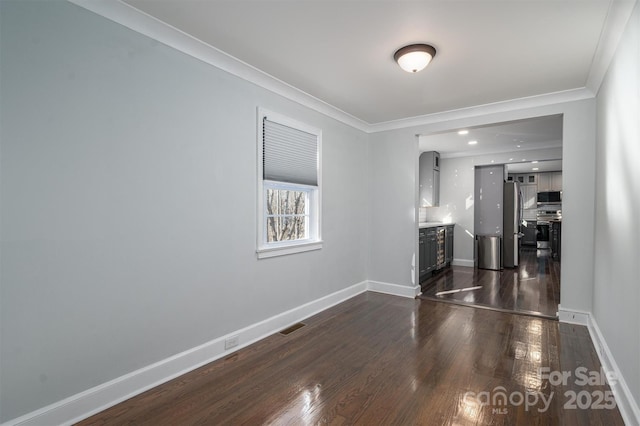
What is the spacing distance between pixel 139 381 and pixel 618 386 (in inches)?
134

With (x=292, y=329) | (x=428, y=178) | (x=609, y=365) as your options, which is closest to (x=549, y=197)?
(x=428, y=178)

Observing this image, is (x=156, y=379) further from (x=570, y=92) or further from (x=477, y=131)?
(x=477, y=131)

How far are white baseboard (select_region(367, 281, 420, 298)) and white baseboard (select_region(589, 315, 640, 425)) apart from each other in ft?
6.94

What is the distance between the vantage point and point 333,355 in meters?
2.89

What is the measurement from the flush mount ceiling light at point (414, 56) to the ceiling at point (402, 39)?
0.19 ft

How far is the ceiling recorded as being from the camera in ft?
7.08

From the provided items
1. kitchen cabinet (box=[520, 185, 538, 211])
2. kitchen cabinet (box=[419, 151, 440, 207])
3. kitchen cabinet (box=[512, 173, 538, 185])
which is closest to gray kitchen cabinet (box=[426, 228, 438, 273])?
kitchen cabinet (box=[419, 151, 440, 207])

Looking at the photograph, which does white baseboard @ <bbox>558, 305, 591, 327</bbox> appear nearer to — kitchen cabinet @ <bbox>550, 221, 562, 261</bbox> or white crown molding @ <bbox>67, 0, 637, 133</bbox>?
white crown molding @ <bbox>67, 0, 637, 133</bbox>

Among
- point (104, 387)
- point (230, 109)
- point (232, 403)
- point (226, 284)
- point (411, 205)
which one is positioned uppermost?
point (230, 109)

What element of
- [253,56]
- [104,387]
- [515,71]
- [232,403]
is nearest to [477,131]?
[515,71]

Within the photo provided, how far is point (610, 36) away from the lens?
238cm

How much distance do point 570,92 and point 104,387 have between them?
17.2ft

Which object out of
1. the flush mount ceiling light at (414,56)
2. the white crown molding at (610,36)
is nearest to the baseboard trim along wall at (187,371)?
the white crown molding at (610,36)

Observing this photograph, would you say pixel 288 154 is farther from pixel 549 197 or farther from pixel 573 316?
pixel 549 197
